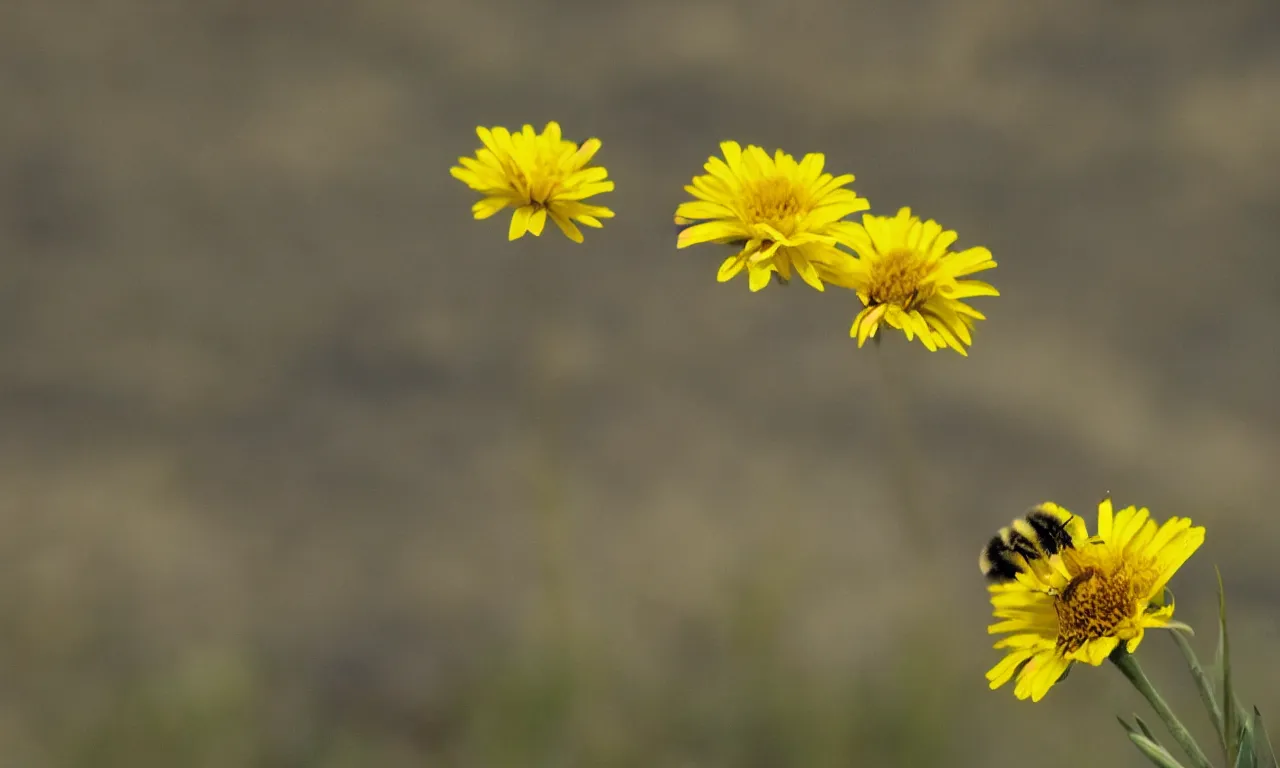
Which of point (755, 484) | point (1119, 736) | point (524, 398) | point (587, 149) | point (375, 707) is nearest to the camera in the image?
point (587, 149)

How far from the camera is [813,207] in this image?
0.49 metres

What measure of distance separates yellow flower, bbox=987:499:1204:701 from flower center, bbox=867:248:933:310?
0.33 ft

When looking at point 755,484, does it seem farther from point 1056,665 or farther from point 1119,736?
point 1056,665

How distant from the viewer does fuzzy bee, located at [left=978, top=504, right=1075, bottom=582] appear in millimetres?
537

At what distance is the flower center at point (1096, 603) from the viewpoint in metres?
0.48

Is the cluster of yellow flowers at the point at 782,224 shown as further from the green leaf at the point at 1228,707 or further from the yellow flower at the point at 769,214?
the green leaf at the point at 1228,707

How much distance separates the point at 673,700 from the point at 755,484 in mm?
807

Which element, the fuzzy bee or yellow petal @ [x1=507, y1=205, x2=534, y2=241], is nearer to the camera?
yellow petal @ [x1=507, y1=205, x2=534, y2=241]

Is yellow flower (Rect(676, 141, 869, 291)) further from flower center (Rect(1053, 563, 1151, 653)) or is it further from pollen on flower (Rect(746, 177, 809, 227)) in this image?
flower center (Rect(1053, 563, 1151, 653))

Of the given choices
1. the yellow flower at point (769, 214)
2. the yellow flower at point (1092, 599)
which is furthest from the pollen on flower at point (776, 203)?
the yellow flower at point (1092, 599)

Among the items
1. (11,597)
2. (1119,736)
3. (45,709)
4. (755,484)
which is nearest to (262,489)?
(11,597)

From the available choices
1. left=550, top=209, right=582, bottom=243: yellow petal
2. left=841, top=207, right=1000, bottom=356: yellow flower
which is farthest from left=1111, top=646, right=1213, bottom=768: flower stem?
left=550, top=209, right=582, bottom=243: yellow petal

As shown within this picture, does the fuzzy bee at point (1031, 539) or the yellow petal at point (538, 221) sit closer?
the yellow petal at point (538, 221)

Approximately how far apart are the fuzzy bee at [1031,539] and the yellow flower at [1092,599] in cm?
2
